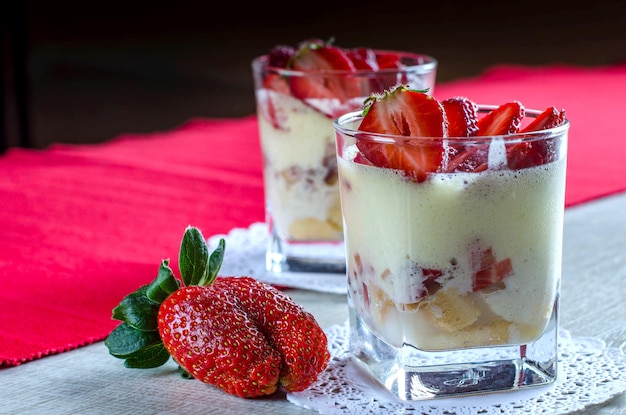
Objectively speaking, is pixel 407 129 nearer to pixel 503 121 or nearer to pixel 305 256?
pixel 503 121

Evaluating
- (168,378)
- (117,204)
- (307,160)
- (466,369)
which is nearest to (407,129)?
(466,369)

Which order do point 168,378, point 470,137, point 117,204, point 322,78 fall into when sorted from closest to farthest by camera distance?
point 470,137, point 168,378, point 322,78, point 117,204

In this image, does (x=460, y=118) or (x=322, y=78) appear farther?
(x=322, y=78)

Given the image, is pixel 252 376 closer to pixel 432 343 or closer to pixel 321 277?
pixel 432 343

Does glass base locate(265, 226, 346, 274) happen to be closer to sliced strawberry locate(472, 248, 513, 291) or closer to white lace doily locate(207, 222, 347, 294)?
white lace doily locate(207, 222, 347, 294)

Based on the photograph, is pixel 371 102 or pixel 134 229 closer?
pixel 371 102

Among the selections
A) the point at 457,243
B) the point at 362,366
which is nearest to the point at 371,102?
the point at 457,243

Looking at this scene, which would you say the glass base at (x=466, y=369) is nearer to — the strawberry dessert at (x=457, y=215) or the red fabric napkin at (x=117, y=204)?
the strawberry dessert at (x=457, y=215)
